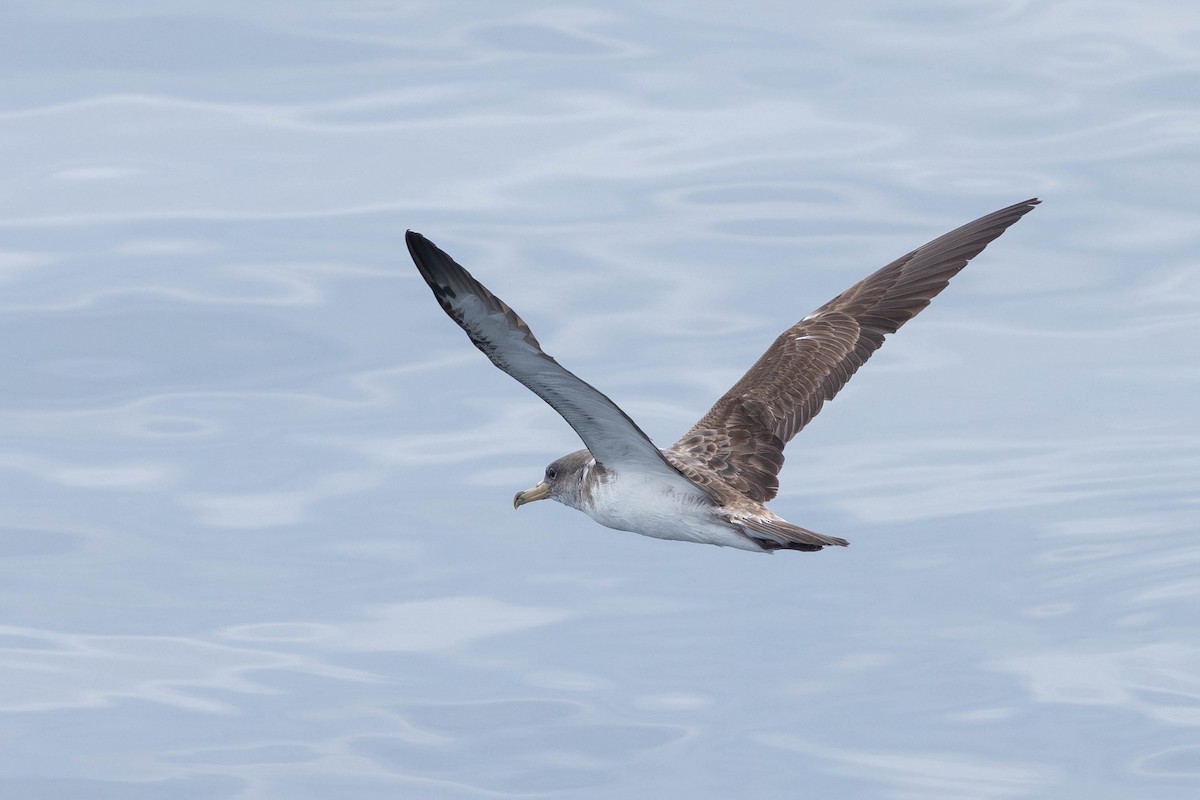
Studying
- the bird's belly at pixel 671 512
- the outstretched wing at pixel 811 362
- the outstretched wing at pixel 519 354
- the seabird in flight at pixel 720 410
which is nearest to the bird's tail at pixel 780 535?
the seabird in flight at pixel 720 410

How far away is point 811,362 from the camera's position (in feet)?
46.8

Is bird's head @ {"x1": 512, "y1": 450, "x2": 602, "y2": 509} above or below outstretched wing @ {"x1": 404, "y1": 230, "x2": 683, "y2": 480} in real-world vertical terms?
above

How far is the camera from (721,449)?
43.6ft

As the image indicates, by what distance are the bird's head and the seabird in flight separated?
0.01m

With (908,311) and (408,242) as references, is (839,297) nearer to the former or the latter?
(908,311)

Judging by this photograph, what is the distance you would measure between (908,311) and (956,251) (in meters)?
0.61

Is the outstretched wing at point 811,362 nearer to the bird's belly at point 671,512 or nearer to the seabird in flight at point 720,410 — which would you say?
the seabird in flight at point 720,410

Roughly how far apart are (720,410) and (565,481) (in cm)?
143

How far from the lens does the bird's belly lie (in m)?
11.8

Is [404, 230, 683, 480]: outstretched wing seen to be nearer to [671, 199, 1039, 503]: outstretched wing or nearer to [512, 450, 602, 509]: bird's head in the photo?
[512, 450, 602, 509]: bird's head

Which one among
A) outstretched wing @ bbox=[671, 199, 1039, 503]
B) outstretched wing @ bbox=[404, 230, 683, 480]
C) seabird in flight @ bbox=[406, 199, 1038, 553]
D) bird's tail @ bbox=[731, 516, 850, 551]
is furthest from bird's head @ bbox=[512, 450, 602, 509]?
bird's tail @ bbox=[731, 516, 850, 551]

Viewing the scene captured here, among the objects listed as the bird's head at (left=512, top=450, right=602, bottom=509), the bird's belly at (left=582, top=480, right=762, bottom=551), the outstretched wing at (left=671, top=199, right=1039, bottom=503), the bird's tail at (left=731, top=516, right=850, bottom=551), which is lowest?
the bird's tail at (left=731, top=516, right=850, bottom=551)

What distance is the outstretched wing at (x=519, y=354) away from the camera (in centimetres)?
948

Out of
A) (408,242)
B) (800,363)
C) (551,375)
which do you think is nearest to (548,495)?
(800,363)
